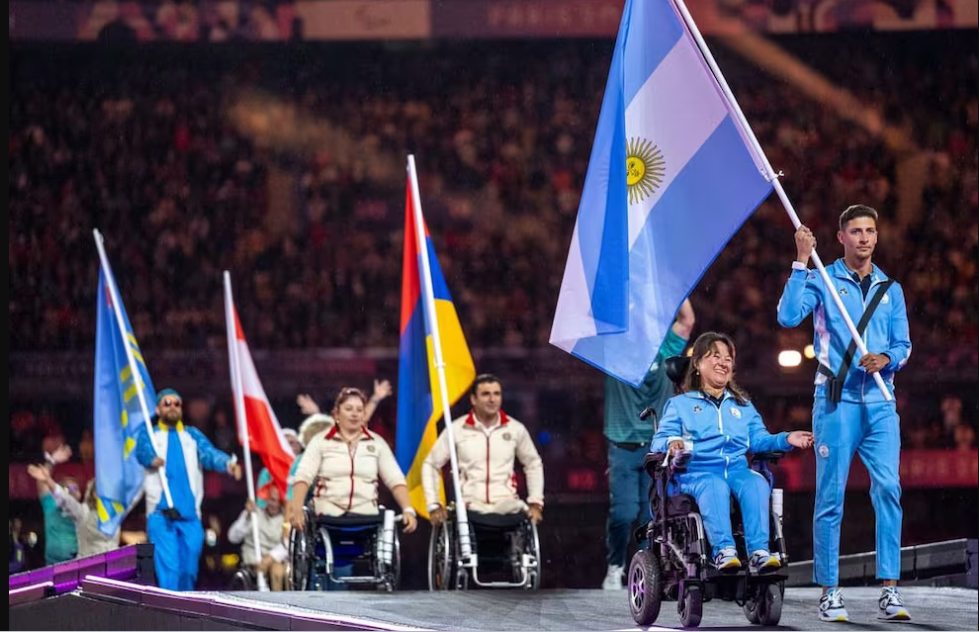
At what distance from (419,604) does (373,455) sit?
1.83 metres

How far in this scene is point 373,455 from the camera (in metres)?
9.16

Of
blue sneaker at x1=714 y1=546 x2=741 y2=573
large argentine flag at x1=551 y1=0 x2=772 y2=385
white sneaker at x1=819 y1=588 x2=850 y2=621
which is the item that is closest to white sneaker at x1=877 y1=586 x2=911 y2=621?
white sneaker at x1=819 y1=588 x2=850 y2=621

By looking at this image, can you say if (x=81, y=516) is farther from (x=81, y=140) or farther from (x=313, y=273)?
(x=81, y=140)

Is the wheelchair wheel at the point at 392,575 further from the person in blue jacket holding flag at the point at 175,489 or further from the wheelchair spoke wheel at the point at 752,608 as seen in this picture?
the wheelchair spoke wheel at the point at 752,608

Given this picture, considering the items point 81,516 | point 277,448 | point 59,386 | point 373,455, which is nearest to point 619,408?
point 373,455

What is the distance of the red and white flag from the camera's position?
38.2 feet

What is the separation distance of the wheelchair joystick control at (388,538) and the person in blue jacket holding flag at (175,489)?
1979 mm

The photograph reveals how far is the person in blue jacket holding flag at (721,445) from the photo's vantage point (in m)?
5.95

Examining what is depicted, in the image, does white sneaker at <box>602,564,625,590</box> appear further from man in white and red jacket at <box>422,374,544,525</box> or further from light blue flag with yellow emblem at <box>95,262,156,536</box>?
light blue flag with yellow emblem at <box>95,262,156,536</box>

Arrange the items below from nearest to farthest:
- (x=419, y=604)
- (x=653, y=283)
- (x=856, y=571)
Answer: (x=653, y=283), (x=419, y=604), (x=856, y=571)

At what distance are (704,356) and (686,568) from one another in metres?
0.86

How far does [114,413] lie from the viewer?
453 inches

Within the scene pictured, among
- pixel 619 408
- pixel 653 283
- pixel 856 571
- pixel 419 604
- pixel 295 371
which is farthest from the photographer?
pixel 295 371

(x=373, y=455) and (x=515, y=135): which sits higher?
(x=515, y=135)
